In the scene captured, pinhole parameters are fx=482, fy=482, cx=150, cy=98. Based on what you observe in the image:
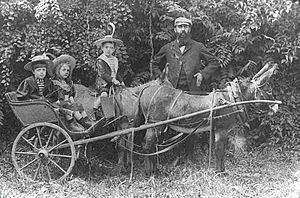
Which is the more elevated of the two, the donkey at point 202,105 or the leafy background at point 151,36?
the leafy background at point 151,36

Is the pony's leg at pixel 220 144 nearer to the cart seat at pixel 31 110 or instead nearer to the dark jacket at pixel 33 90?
the cart seat at pixel 31 110

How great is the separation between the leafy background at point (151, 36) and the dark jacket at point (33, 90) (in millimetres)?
1218

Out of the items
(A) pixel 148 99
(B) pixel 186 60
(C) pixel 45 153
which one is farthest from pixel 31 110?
(B) pixel 186 60

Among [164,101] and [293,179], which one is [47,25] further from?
[293,179]

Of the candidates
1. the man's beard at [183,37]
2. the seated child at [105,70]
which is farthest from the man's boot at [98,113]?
the man's beard at [183,37]

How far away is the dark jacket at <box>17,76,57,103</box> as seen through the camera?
7.22 metres

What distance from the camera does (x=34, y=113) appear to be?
7.06m

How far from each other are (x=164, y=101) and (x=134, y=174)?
1467mm

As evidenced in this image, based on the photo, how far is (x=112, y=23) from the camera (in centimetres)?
862

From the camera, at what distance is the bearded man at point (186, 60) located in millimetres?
8016

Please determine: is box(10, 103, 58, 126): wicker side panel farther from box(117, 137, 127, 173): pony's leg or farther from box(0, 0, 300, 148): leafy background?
box(0, 0, 300, 148): leafy background

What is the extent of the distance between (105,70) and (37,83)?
1.10 metres

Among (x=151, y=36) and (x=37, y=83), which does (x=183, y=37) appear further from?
(x=37, y=83)

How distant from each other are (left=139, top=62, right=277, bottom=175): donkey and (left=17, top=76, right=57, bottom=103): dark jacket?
4.63 feet
